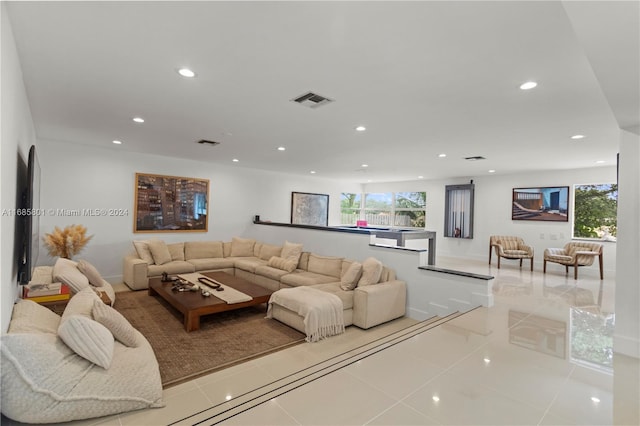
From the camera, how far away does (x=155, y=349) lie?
327 cm

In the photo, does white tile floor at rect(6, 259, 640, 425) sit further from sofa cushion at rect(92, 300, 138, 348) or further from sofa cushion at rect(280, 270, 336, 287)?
sofa cushion at rect(280, 270, 336, 287)

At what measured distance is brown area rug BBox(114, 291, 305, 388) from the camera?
2.97 m

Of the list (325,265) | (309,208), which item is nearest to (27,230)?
(325,265)

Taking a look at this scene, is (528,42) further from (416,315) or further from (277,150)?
(277,150)

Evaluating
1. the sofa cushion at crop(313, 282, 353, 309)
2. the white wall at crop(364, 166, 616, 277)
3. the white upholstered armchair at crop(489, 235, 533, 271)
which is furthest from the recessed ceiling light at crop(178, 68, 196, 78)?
the white wall at crop(364, 166, 616, 277)

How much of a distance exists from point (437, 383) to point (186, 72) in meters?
3.13

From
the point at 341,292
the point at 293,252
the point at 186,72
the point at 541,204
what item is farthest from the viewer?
the point at 541,204

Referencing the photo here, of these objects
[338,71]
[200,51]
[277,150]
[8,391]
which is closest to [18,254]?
[8,391]

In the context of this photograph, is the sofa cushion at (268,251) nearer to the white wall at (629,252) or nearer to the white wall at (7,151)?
the white wall at (7,151)

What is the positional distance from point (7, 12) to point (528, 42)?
3.14 m

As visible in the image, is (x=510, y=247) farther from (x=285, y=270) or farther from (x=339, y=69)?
(x=339, y=69)

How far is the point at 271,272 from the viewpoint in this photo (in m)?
5.54

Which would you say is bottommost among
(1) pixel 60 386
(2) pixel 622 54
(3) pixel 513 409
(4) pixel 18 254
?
(3) pixel 513 409

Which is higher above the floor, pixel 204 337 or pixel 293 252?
pixel 293 252
